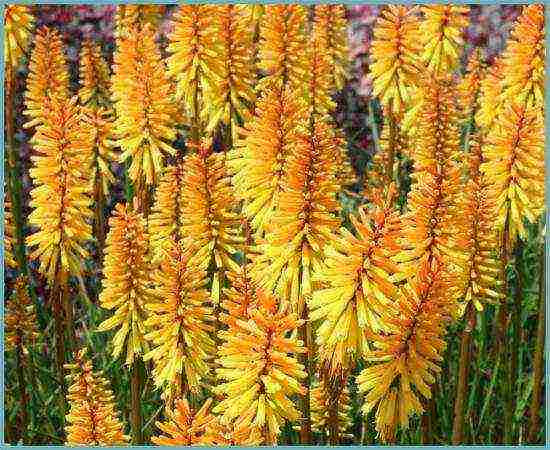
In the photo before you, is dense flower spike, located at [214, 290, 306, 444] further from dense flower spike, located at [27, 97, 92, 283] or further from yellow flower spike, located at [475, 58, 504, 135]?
yellow flower spike, located at [475, 58, 504, 135]

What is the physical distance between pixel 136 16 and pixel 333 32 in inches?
48.2

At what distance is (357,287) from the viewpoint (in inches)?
142

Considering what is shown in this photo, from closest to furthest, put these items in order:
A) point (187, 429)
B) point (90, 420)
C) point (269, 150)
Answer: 1. point (187, 429)
2. point (90, 420)
3. point (269, 150)

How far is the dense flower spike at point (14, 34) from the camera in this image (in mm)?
5945

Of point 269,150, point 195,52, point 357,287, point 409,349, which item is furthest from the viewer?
point 195,52

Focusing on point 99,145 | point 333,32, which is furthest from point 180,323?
point 333,32

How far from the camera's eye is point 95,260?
7.82m

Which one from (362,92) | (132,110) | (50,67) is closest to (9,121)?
(50,67)

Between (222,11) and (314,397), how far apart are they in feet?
6.77

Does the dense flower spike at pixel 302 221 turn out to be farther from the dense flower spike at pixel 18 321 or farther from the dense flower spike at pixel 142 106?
the dense flower spike at pixel 18 321

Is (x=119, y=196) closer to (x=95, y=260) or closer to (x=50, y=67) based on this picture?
(x=95, y=260)

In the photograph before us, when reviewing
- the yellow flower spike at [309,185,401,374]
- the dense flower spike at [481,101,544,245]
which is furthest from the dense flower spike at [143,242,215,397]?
the dense flower spike at [481,101,544,245]

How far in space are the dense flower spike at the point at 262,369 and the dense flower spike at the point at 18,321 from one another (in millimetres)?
1766

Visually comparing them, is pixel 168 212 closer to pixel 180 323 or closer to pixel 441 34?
pixel 180 323
